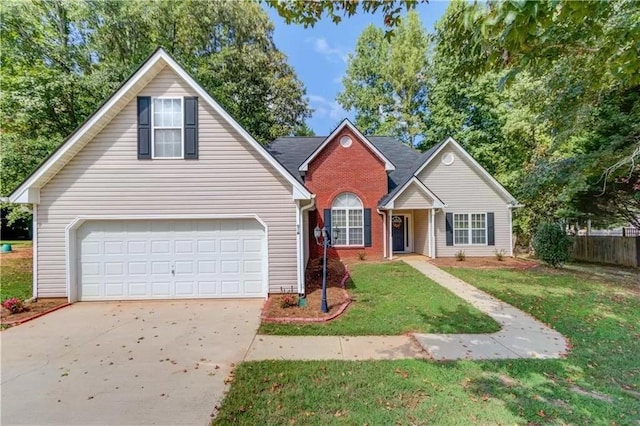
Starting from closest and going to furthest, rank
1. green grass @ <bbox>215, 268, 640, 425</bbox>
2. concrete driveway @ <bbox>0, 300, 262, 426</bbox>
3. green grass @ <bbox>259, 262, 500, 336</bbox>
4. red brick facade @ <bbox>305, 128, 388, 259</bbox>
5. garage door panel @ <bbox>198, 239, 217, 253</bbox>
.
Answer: green grass @ <bbox>215, 268, 640, 425</bbox>
concrete driveway @ <bbox>0, 300, 262, 426</bbox>
green grass @ <bbox>259, 262, 500, 336</bbox>
garage door panel @ <bbox>198, 239, 217, 253</bbox>
red brick facade @ <bbox>305, 128, 388, 259</bbox>

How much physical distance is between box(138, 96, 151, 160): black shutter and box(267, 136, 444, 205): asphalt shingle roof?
8.10 m

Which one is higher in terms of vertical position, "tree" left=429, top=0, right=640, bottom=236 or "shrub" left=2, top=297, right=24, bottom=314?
"tree" left=429, top=0, right=640, bottom=236

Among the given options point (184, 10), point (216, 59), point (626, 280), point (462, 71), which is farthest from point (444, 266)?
point (184, 10)

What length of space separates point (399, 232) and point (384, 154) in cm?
462

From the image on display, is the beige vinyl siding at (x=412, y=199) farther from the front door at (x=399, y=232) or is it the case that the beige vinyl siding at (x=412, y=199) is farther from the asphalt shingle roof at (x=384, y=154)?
the front door at (x=399, y=232)

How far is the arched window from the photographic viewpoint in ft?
52.5

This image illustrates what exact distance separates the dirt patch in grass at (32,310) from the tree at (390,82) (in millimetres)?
26166

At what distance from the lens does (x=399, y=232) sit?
58.0 ft

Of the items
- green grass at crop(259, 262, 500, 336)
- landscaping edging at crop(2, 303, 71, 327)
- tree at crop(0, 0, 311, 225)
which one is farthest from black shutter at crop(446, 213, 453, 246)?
landscaping edging at crop(2, 303, 71, 327)

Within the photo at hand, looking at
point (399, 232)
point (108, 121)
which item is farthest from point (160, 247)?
point (399, 232)

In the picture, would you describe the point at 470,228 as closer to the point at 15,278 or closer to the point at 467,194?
the point at 467,194

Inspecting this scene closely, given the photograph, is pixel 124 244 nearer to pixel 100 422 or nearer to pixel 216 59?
pixel 100 422

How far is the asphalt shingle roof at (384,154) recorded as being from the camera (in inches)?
655

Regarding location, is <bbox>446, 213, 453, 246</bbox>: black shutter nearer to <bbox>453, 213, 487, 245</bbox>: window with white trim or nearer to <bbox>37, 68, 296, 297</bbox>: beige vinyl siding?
<bbox>453, 213, 487, 245</bbox>: window with white trim
